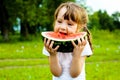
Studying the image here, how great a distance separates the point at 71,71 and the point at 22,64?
10.4 m

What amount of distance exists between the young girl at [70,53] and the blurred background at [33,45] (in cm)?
179

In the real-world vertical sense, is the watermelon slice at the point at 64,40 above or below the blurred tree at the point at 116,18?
above

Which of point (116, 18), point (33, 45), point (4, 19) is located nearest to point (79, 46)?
point (33, 45)

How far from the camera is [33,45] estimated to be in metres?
27.9

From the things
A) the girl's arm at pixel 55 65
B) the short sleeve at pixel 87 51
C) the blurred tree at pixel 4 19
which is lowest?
the blurred tree at pixel 4 19

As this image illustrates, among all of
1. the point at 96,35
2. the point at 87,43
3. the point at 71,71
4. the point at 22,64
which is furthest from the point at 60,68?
the point at 96,35

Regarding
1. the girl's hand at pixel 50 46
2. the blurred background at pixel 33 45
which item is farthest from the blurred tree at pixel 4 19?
the girl's hand at pixel 50 46

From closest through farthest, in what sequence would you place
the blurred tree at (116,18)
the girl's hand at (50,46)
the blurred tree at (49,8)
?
the girl's hand at (50,46) → the blurred tree at (49,8) → the blurred tree at (116,18)

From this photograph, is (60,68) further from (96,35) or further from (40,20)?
(96,35)

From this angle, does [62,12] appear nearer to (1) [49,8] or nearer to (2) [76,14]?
(2) [76,14]

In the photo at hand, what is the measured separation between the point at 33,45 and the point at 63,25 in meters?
23.5

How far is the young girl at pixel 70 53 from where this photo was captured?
14.4 feet

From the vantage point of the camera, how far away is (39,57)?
694 inches

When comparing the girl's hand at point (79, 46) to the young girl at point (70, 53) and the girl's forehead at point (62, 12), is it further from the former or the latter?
the girl's forehead at point (62, 12)
